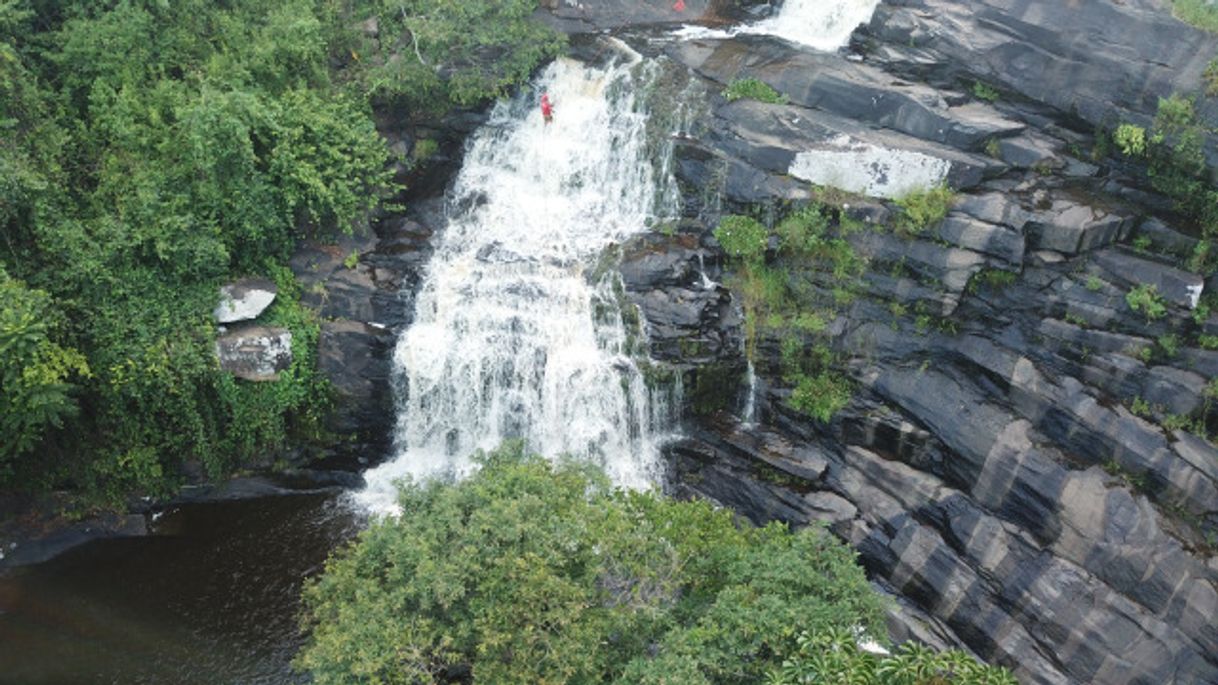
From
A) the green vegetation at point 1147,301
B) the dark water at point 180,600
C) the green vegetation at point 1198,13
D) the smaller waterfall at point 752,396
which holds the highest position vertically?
the green vegetation at point 1198,13

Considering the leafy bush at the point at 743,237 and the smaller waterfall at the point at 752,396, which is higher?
the leafy bush at the point at 743,237

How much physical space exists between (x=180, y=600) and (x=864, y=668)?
1380 centimetres

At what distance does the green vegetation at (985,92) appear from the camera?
2069cm

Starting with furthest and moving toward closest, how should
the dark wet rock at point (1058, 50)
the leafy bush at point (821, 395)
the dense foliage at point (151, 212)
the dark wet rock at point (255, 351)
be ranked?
1. the dark wet rock at point (255, 351)
2. the leafy bush at point (821, 395)
3. the dark wet rock at point (1058, 50)
4. the dense foliage at point (151, 212)

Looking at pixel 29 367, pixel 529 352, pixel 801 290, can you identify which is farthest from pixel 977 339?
pixel 29 367

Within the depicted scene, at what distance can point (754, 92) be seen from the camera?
22.4 m

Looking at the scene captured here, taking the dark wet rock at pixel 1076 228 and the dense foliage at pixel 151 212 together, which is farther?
the dense foliage at pixel 151 212

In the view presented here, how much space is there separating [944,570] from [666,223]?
10.6 meters

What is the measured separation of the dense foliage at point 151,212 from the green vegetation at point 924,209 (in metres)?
13.1

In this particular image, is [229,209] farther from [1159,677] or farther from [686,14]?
[1159,677]

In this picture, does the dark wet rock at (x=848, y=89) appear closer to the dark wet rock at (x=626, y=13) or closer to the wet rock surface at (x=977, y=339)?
the wet rock surface at (x=977, y=339)

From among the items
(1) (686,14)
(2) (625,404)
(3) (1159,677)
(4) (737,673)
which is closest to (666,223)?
(2) (625,404)

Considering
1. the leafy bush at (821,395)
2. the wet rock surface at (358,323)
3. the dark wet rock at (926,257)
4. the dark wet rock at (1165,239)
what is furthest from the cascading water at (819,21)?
the wet rock surface at (358,323)

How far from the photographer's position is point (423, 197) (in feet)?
75.2
